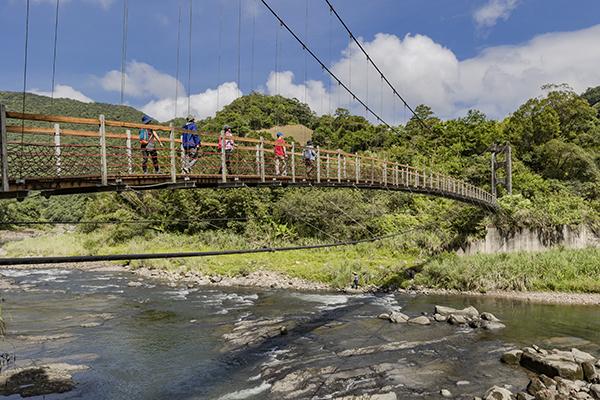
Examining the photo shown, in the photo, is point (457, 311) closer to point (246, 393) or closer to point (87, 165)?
point (246, 393)

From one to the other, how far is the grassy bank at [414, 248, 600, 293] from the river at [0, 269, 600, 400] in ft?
5.81

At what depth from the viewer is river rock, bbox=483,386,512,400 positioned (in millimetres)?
9172

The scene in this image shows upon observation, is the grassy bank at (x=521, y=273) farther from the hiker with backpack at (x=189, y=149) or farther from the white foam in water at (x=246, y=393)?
the hiker with backpack at (x=189, y=149)

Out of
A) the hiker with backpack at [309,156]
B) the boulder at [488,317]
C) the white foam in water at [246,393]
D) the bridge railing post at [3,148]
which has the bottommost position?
the white foam in water at [246,393]

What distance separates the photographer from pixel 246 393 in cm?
1012

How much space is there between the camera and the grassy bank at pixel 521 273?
67.7ft

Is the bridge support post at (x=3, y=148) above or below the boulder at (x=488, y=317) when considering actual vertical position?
above

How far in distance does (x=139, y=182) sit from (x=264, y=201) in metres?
28.1

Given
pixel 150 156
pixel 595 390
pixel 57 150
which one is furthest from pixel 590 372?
pixel 57 150

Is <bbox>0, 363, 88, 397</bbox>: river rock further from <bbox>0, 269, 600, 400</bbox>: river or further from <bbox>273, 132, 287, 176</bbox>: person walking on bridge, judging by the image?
<bbox>273, 132, 287, 176</bbox>: person walking on bridge

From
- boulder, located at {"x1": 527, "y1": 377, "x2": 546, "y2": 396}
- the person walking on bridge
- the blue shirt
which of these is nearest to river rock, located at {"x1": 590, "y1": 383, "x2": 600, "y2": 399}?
boulder, located at {"x1": 527, "y1": 377, "x2": 546, "y2": 396}

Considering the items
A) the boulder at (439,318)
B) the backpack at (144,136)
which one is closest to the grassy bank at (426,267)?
the boulder at (439,318)

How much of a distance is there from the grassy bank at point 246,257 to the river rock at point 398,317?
5946 millimetres

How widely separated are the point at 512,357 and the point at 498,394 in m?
3.01
